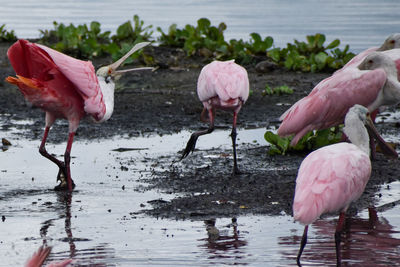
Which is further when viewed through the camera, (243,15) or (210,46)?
(243,15)

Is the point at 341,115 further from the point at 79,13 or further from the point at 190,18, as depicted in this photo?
the point at 79,13

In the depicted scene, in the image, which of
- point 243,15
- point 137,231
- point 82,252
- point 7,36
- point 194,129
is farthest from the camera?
point 243,15

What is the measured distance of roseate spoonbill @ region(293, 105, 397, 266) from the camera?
5.33 meters

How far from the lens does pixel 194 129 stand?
9.80 meters

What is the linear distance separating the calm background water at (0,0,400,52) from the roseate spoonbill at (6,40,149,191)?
7.89 meters

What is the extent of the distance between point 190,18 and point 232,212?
13566 millimetres

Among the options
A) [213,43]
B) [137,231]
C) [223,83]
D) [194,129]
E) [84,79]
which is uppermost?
[84,79]

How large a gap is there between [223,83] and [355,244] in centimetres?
279

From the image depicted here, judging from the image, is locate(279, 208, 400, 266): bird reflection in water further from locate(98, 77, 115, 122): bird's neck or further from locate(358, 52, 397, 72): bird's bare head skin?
locate(98, 77, 115, 122): bird's neck

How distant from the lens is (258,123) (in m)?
10.1

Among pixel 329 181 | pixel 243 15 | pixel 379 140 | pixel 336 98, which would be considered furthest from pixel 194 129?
pixel 243 15

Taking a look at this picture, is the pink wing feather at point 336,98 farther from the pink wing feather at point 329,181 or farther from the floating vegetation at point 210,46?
the floating vegetation at point 210,46

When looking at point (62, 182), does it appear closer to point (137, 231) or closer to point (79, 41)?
point (137, 231)

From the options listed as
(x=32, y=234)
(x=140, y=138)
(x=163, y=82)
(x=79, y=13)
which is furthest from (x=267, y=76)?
(x=79, y=13)
